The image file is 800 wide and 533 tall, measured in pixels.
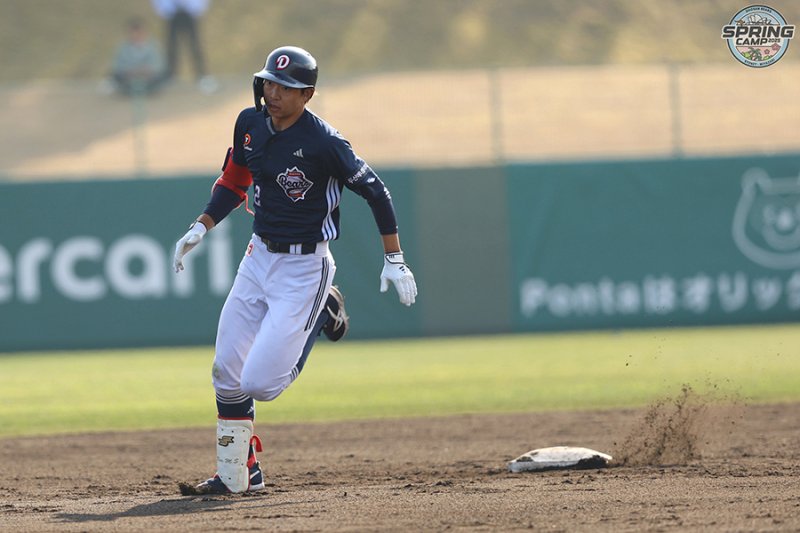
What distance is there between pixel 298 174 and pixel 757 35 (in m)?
3.62

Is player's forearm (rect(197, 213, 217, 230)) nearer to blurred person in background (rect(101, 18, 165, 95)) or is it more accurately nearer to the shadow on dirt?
the shadow on dirt

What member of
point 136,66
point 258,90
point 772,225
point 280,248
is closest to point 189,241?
point 280,248

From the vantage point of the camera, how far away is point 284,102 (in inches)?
273

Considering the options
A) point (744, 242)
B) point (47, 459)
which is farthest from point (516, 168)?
point (47, 459)

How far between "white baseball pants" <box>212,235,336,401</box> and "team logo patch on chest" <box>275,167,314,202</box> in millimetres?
331

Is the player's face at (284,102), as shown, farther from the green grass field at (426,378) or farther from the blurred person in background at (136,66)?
the blurred person in background at (136,66)

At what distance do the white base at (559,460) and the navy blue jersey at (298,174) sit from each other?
179 cm

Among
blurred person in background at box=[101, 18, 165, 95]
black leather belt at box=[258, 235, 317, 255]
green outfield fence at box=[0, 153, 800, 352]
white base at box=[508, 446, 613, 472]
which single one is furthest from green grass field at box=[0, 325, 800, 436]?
blurred person in background at box=[101, 18, 165, 95]

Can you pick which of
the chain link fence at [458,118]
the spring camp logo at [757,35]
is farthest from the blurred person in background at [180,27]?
the spring camp logo at [757,35]

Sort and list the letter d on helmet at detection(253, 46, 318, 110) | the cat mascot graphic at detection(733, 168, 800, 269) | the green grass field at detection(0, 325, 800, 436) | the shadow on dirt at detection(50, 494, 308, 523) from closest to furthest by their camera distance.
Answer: the shadow on dirt at detection(50, 494, 308, 523) → the letter d on helmet at detection(253, 46, 318, 110) → the green grass field at detection(0, 325, 800, 436) → the cat mascot graphic at detection(733, 168, 800, 269)

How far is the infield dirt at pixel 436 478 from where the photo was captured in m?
6.13

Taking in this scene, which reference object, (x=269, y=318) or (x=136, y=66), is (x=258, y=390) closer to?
(x=269, y=318)

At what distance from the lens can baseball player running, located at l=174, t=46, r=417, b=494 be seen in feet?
22.9

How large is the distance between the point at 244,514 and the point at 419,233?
39.7ft
